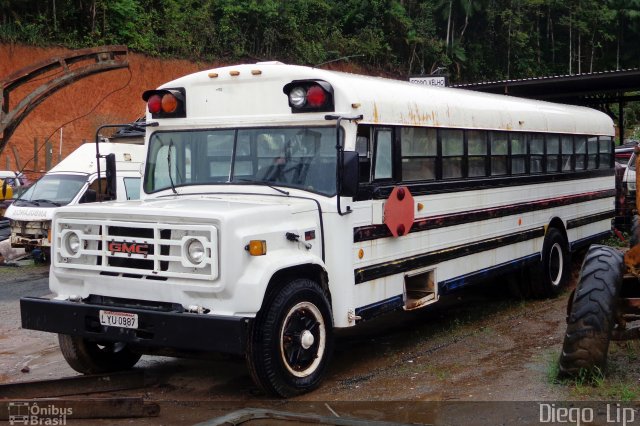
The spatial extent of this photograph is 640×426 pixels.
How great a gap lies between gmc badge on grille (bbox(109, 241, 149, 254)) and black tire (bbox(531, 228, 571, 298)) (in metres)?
6.57

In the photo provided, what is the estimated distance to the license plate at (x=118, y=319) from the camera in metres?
6.68

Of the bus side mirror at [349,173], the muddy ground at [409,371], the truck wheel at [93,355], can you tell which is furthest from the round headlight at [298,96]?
the truck wheel at [93,355]

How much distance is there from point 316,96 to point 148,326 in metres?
2.48

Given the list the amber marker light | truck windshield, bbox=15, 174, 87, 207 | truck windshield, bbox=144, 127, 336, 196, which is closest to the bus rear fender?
truck windshield, bbox=144, 127, 336, 196

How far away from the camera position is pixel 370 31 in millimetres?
50812

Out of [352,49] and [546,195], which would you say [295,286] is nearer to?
[546,195]

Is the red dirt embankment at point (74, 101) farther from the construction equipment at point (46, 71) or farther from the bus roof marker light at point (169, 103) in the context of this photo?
the bus roof marker light at point (169, 103)

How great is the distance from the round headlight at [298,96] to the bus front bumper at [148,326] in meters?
2.17

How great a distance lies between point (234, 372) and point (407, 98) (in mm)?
3214

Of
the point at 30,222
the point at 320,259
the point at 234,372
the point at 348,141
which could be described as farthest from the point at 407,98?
the point at 30,222

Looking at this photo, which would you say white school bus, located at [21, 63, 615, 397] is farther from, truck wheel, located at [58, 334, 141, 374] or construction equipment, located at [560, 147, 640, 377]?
construction equipment, located at [560, 147, 640, 377]

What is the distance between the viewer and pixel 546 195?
38.7ft

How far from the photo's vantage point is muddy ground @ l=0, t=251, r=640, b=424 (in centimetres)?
674

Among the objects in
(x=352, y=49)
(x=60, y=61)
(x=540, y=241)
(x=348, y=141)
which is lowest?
(x=540, y=241)
